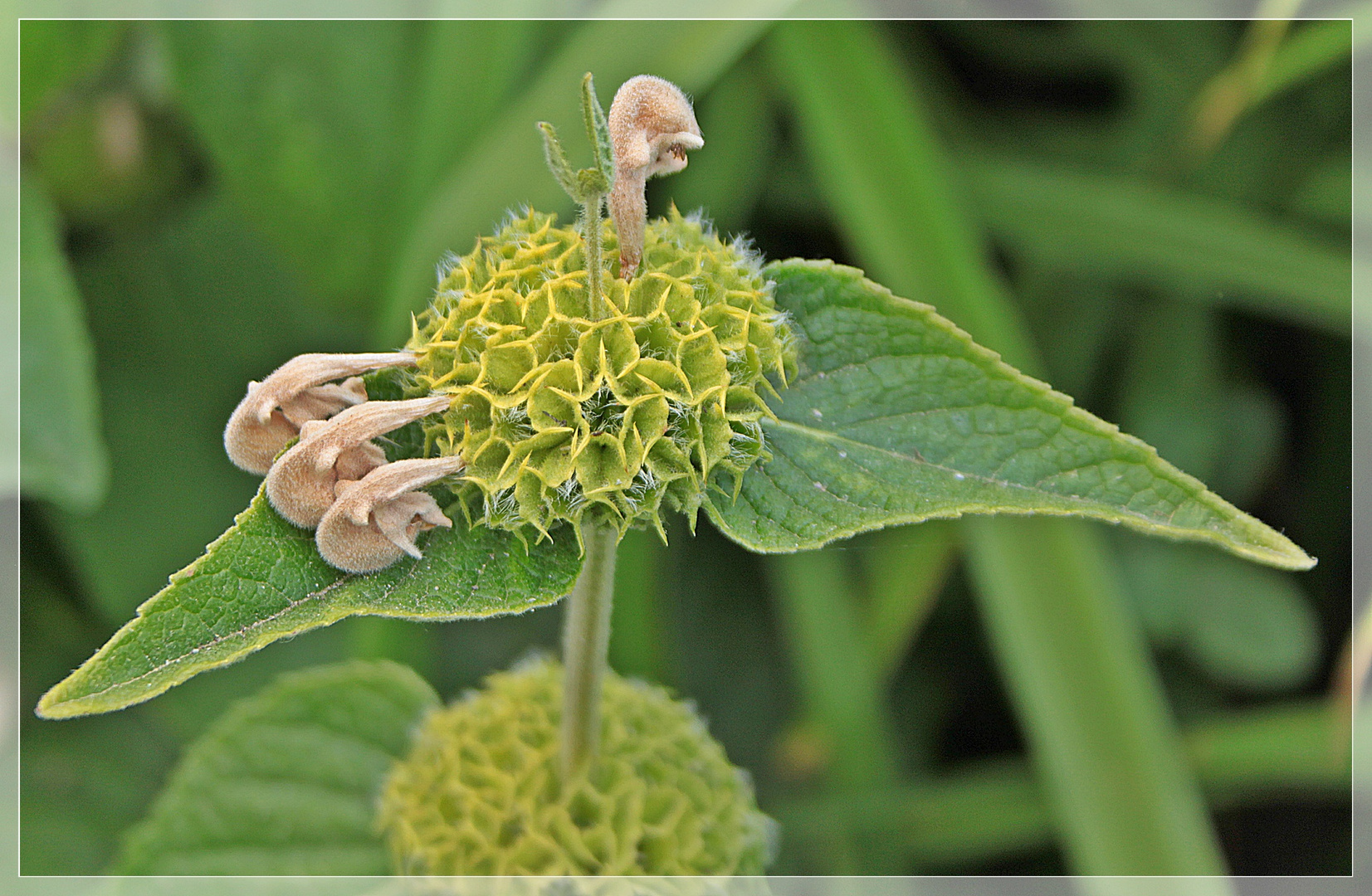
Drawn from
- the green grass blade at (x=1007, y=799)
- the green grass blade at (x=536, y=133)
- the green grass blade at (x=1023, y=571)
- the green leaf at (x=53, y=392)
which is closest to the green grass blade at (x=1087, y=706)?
the green grass blade at (x=1023, y=571)

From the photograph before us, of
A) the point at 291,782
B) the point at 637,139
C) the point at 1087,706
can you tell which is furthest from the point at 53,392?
the point at 1087,706

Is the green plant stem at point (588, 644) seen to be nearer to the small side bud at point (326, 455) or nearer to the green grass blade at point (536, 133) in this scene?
the small side bud at point (326, 455)

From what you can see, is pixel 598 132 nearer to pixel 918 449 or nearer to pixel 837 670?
pixel 918 449

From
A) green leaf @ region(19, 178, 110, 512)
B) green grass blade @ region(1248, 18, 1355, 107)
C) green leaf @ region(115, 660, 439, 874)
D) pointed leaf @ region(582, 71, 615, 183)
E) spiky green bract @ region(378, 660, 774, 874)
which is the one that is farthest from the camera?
green grass blade @ region(1248, 18, 1355, 107)

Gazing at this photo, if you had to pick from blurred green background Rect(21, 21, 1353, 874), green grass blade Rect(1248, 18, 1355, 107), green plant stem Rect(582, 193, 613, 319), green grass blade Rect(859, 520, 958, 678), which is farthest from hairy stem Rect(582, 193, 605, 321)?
green grass blade Rect(1248, 18, 1355, 107)

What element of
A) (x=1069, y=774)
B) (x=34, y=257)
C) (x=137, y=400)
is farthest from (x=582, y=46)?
(x=1069, y=774)

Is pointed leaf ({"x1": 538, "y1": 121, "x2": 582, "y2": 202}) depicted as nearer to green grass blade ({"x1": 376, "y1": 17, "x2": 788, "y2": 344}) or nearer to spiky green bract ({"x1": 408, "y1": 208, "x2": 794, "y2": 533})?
spiky green bract ({"x1": 408, "y1": 208, "x2": 794, "y2": 533})
